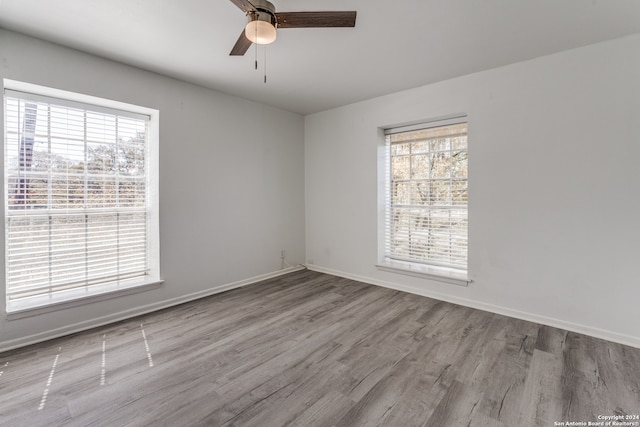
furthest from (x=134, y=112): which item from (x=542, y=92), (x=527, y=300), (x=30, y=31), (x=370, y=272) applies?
(x=527, y=300)

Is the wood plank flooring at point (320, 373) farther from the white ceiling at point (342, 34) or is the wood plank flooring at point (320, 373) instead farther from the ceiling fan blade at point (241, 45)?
the white ceiling at point (342, 34)

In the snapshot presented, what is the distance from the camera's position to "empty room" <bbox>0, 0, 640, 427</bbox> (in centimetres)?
184

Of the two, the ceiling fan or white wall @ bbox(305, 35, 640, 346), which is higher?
the ceiling fan

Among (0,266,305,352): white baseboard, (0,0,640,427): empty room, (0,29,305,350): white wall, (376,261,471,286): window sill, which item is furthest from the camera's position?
(376,261,471,286): window sill

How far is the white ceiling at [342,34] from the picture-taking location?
2.02 metres

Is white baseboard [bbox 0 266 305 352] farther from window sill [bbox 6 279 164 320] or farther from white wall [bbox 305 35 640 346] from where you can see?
white wall [bbox 305 35 640 346]

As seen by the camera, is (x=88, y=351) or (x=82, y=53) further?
(x=82, y=53)

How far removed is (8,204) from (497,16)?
4224mm

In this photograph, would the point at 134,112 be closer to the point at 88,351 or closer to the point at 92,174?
the point at 92,174

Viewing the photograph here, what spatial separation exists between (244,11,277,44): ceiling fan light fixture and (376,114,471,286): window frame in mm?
2468

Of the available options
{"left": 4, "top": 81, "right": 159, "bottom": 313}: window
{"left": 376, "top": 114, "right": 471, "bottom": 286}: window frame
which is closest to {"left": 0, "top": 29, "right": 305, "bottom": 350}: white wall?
{"left": 4, "top": 81, "right": 159, "bottom": 313}: window

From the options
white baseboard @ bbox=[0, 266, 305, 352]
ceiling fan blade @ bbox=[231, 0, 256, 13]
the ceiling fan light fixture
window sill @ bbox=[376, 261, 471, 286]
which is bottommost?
white baseboard @ bbox=[0, 266, 305, 352]

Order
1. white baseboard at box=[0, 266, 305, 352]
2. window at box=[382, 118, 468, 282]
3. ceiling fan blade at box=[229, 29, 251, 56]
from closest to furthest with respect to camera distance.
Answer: ceiling fan blade at box=[229, 29, 251, 56]
white baseboard at box=[0, 266, 305, 352]
window at box=[382, 118, 468, 282]

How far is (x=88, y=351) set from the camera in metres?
2.31
